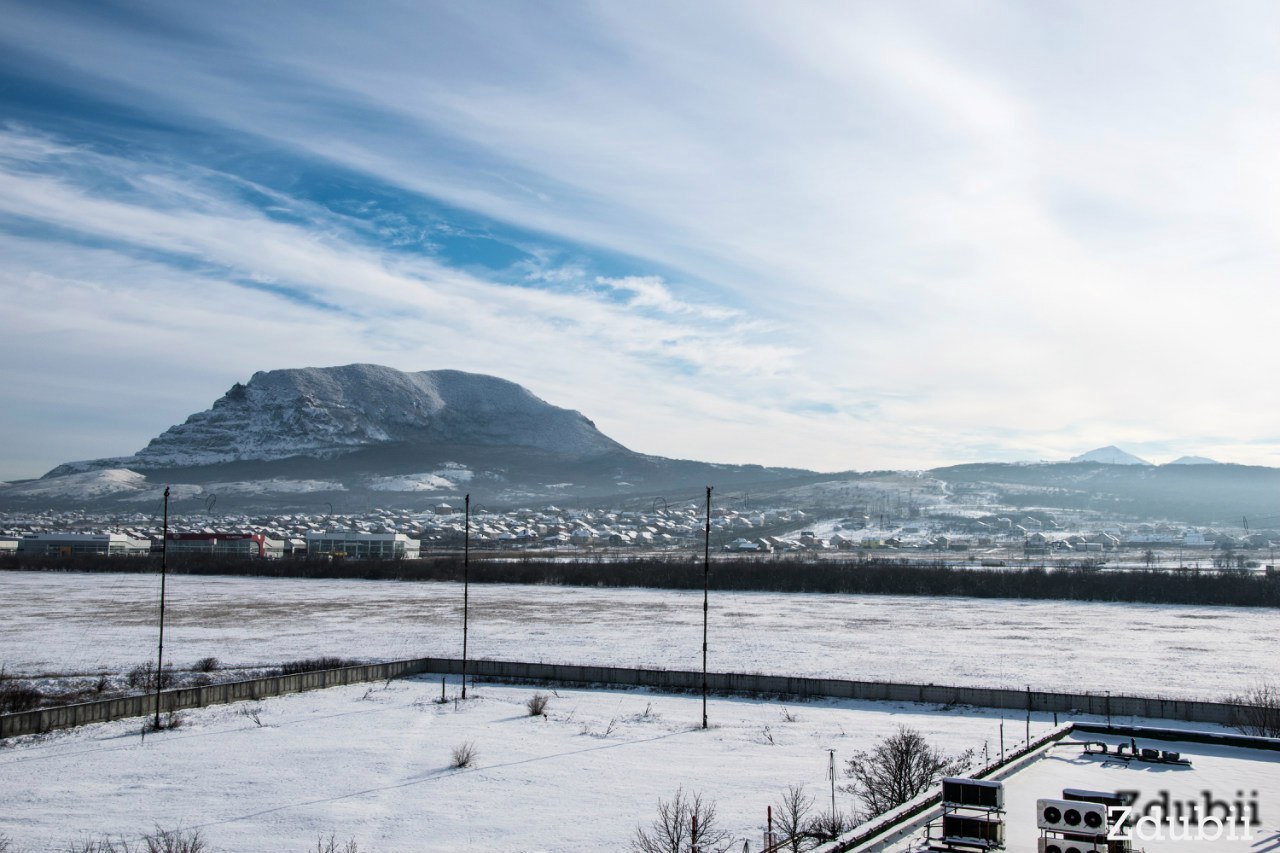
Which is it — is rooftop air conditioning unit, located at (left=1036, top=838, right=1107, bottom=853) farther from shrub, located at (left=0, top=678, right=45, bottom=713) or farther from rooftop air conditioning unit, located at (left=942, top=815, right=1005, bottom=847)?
shrub, located at (left=0, top=678, right=45, bottom=713)

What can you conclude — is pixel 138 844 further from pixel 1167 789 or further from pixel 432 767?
pixel 1167 789

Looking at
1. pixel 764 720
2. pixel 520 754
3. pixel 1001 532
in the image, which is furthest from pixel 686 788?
pixel 1001 532

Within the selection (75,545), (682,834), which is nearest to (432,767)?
(682,834)

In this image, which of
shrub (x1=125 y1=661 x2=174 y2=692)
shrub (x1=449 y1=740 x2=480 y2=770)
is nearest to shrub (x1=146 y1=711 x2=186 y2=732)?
shrub (x1=125 y1=661 x2=174 y2=692)

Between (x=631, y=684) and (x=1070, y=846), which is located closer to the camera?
(x=1070, y=846)

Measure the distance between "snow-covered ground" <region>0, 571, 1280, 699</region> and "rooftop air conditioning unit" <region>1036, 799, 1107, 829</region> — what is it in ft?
84.4

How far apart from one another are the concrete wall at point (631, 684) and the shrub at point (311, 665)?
6.70 feet

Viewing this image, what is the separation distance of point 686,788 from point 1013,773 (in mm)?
7649

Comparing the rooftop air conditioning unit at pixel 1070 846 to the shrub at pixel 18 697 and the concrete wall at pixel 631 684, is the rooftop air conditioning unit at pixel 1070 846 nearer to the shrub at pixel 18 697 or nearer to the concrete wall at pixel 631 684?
the concrete wall at pixel 631 684

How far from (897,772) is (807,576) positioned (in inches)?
2976

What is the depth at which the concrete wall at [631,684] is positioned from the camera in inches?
1268

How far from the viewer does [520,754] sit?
28.6 m

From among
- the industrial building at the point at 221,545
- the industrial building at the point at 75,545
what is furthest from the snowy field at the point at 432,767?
the industrial building at the point at 75,545

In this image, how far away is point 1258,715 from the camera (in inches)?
1221
